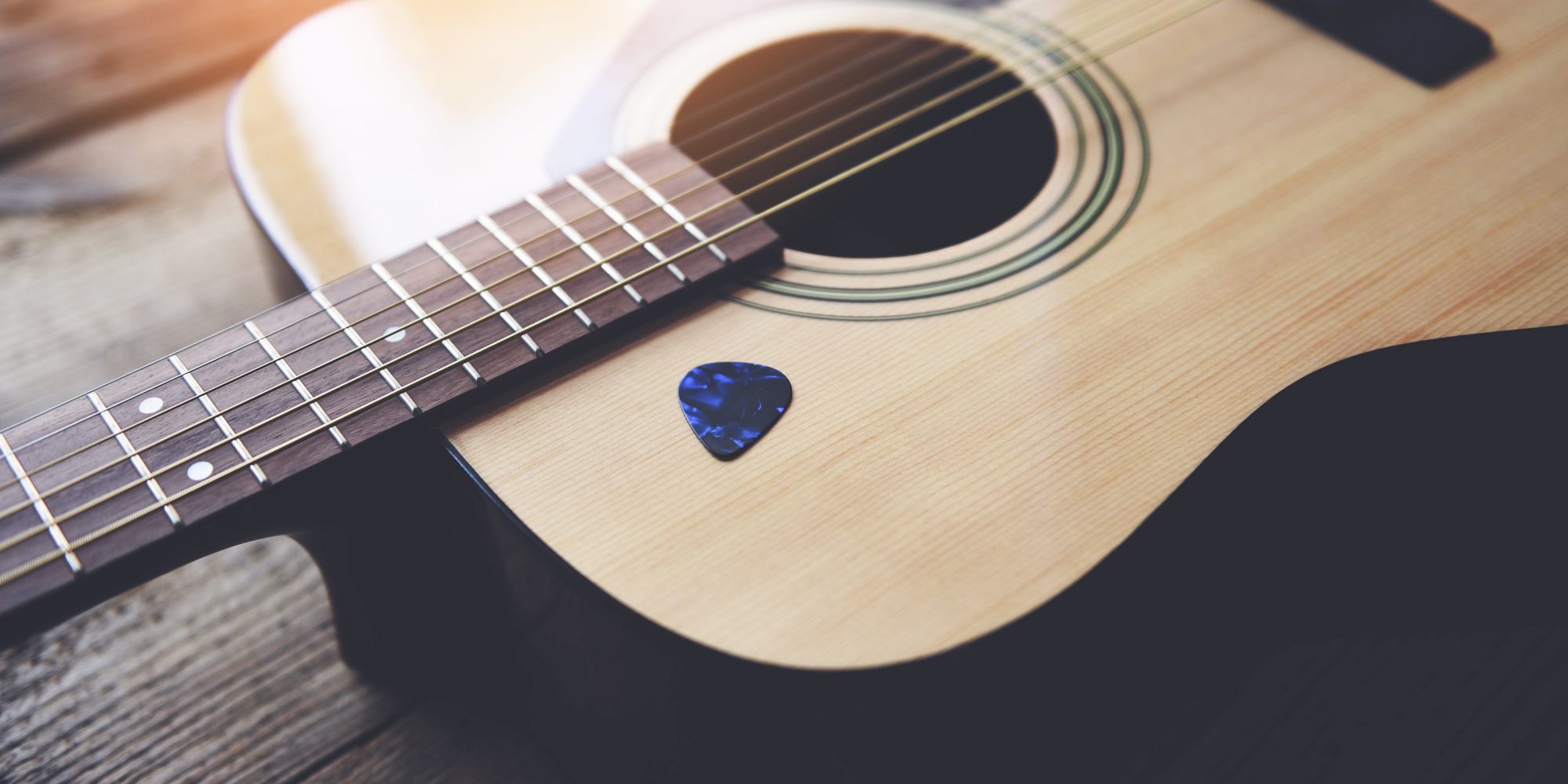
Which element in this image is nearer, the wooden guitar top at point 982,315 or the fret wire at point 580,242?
the wooden guitar top at point 982,315

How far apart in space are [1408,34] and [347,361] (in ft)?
3.26

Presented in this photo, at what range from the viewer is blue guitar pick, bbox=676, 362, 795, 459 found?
60 centimetres

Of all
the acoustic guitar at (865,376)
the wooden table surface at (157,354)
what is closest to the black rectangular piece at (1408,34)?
the acoustic guitar at (865,376)

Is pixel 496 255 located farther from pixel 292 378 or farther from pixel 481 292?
pixel 292 378

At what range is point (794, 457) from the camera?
59cm

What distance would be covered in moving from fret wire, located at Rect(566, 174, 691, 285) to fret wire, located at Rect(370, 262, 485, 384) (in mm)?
160

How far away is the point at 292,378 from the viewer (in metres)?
0.59

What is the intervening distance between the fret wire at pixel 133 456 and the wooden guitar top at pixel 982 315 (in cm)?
16

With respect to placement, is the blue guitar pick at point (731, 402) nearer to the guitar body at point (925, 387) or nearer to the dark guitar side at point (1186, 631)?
the guitar body at point (925, 387)

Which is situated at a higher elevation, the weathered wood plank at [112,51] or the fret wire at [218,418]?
the weathered wood plank at [112,51]

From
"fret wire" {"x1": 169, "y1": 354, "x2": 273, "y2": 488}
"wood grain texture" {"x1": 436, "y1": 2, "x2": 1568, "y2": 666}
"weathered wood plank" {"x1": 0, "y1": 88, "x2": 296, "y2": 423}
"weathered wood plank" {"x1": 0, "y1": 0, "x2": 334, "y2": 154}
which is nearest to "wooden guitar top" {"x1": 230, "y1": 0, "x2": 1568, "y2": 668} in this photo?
"wood grain texture" {"x1": 436, "y1": 2, "x2": 1568, "y2": 666}

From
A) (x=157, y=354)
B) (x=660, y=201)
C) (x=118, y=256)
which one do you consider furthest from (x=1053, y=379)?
(x=118, y=256)

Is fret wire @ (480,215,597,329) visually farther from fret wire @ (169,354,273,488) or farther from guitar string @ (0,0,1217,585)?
fret wire @ (169,354,273,488)

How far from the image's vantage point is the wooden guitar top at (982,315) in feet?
1.77
